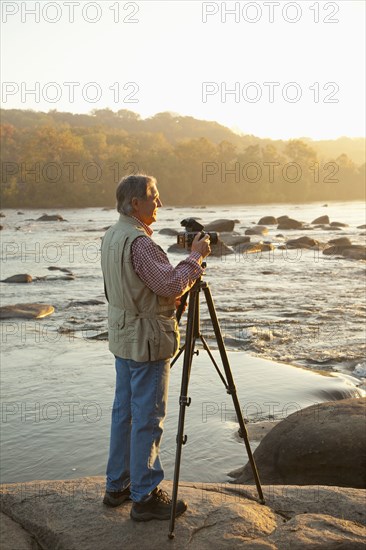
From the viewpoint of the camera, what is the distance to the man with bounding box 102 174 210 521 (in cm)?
411

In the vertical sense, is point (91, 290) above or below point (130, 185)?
below

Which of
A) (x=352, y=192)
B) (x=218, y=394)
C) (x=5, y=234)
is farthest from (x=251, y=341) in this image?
(x=352, y=192)

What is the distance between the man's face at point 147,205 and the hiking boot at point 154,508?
1646 mm

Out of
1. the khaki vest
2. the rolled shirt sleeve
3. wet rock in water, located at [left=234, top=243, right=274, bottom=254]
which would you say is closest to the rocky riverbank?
the khaki vest

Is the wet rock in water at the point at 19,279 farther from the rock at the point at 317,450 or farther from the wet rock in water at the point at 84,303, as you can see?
the rock at the point at 317,450

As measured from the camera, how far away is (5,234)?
36.3 meters

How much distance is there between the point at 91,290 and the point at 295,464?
38.1ft

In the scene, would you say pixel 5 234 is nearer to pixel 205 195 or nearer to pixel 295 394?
pixel 295 394

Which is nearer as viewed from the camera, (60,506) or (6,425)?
(60,506)

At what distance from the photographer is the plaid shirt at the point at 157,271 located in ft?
13.3

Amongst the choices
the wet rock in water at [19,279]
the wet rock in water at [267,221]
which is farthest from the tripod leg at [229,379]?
the wet rock in water at [267,221]

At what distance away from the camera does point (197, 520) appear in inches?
167

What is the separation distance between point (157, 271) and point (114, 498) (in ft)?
4.82

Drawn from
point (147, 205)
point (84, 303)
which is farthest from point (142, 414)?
point (84, 303)
